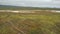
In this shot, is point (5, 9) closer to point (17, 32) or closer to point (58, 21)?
point (17, 32)

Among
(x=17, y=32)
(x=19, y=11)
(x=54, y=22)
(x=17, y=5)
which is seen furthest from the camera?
(x=17, y=5)

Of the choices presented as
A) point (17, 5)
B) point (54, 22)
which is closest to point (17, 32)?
point (54, 22)

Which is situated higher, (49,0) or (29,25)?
(49,0)

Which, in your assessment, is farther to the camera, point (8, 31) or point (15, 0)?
point (15, 0)

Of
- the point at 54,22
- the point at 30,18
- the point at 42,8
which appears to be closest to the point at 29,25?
the point at 30,18

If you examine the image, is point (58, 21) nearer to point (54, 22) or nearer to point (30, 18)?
point (54, 22)

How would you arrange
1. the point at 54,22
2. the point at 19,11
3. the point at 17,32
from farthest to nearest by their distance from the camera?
the point at 19,11 < the point at 54,22 < the point at 17,32
